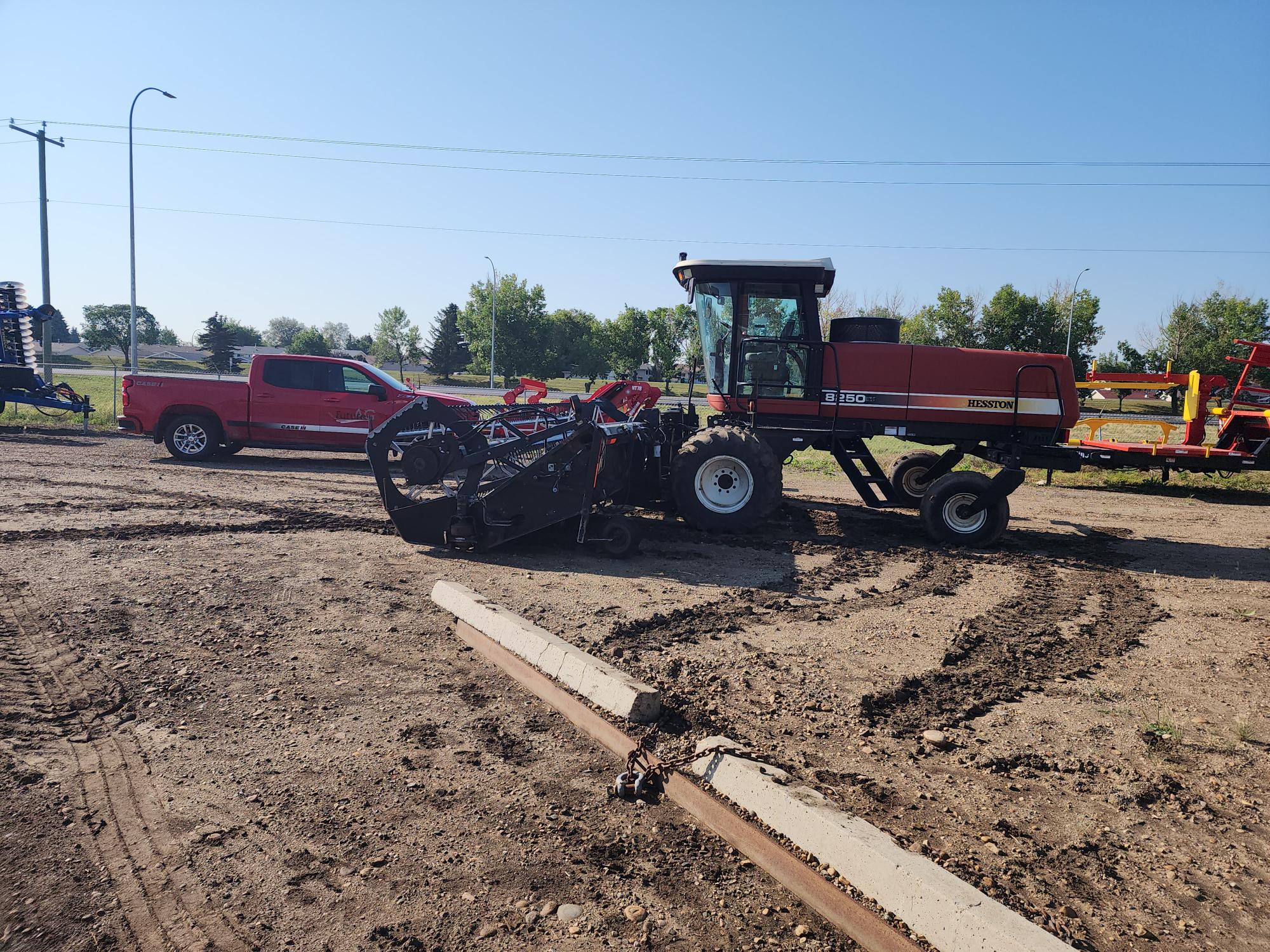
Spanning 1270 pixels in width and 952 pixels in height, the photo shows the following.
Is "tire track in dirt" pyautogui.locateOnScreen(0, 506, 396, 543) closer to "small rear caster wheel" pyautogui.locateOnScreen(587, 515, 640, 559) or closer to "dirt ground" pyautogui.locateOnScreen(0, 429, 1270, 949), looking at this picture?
"dirt ground" pyautogui.locateOnScreen(0, 429, 1270, 949)

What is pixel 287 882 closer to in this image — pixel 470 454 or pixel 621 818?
pixel 621 818

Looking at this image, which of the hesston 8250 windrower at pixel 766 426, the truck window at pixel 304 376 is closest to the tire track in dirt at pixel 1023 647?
the hesston 8250 windrower at pixel 766 426

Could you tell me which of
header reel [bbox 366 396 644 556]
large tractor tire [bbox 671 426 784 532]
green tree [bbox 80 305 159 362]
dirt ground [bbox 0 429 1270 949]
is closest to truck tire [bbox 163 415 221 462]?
dirt ground [bbox 0 429 1270 949]

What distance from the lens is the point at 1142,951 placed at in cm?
283

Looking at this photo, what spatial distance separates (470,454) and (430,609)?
232 cm

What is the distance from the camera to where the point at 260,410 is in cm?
1492

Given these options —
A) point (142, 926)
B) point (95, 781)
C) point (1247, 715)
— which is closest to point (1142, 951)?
point (1247, 715)

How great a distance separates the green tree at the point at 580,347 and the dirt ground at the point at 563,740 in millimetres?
71795

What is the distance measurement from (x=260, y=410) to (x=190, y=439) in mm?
1343

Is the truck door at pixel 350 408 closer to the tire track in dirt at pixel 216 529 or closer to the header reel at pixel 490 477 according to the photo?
the tire track in dirt at pixel 216 529

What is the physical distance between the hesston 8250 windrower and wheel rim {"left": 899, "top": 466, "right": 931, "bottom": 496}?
0.47 meters

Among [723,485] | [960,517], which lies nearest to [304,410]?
[723,485]

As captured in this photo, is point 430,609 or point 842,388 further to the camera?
point 842,388

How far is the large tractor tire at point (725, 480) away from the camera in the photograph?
9570 millimetres
